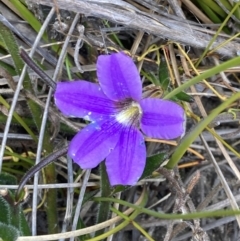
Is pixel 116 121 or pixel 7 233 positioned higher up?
pixel 116 121

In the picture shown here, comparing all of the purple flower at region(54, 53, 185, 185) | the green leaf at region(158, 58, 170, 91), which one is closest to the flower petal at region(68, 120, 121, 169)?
the purple flower at region(54, 53, 185, 185)

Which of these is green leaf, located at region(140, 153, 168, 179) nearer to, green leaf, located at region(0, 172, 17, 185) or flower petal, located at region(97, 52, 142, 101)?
flower petal, located at region(97, 52, 142, 101)

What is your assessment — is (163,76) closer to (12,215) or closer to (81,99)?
(81,99)

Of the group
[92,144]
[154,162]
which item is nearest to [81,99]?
[92,144]

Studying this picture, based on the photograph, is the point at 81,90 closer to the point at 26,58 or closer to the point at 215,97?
the point at 26,58

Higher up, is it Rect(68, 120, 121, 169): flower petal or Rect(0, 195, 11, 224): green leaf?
Rect(68, 120, 121, 169): flower petal

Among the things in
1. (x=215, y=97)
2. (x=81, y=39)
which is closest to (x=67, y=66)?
(x=81, y=39)
